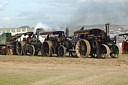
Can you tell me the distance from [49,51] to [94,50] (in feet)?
14.6

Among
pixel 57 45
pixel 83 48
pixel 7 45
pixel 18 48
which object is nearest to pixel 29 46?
pixel 18 48

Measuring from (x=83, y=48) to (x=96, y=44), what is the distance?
0.97 meters

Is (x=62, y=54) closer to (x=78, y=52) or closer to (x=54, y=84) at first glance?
(x=78, y=52)

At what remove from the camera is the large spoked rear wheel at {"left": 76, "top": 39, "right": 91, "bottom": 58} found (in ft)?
64.2

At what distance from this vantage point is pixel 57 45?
22.4 meters

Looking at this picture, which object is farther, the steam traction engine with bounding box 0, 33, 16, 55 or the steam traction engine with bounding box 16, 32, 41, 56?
the steam traction engine with bounding box 0, 33, 16, 55

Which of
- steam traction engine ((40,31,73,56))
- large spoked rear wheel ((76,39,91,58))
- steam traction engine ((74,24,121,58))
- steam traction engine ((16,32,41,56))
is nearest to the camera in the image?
steam traction engine ((74,24,121,58))

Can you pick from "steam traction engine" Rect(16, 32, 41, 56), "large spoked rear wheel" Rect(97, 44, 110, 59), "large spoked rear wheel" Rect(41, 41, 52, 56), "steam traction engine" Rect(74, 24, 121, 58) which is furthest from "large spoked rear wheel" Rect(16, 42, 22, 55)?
"large spoked rear wheel" Rect(97, 44, 110, 59)

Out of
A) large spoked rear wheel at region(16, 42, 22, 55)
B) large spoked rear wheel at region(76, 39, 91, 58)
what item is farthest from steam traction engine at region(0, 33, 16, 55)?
large spoked rear wheel at region(76, 39, 91, 58)

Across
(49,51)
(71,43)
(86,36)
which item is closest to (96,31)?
(86,36)

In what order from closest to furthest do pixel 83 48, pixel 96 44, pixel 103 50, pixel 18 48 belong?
pixel 103 50 → pixel 96 44 → pixel 83 48 → pixel 18 48

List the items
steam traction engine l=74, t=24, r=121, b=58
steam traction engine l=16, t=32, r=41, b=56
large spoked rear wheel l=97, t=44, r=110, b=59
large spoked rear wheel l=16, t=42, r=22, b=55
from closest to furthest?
large spoked rear wheel l=97, t=44, r=110, b=59
steam traction engine l=74, t=24, r=121, b=58
steam traction engine l=16, t=32, r=41, b=56
large spoked rear wheel l=16, t=42, r=22, b=55

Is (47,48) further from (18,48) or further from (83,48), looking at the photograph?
(18,48)

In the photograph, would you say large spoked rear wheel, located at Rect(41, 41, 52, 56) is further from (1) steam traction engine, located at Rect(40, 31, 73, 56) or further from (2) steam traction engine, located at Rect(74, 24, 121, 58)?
(2) steam traction engine, located at Rect(74, 24, 121, 58)
